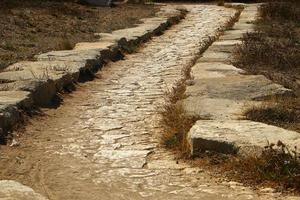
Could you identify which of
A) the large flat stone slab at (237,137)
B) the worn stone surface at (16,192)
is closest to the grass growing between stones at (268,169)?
the large flat stone slab at (237,137)

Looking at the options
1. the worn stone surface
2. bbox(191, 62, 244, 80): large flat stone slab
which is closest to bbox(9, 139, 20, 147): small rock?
the worn stone surface

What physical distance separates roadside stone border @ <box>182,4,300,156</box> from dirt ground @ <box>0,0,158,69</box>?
2802 millimetres

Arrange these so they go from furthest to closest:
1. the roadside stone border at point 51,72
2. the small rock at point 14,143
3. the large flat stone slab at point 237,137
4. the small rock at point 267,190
A: the roadside stone border at point 51,72 < the small rock at point 14,143 < the large flat stone slab at point 237,137 < the small rock at point 267,190

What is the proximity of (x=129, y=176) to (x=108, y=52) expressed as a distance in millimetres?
5420

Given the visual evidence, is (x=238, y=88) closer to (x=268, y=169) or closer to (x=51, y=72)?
(x=268, y=169)

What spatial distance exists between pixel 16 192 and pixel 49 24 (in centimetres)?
957

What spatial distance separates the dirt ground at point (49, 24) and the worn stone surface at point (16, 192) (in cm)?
425

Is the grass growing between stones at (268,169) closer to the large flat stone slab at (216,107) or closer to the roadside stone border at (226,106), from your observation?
the roadside stone border at (226,106)

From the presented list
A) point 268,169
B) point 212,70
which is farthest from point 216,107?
point 212,70

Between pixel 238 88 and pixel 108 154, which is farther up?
pixel 238 88

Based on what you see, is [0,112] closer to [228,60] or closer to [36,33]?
[228,60]

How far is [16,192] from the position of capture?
350 centimetres

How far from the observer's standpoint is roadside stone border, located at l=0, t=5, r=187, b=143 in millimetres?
5441

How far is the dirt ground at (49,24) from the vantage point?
9.41m
